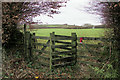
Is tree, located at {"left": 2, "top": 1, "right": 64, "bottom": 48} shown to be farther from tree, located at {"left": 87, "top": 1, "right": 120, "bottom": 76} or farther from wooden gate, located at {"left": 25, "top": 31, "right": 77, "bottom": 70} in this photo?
tree, located at {"left": 87, "top": 1, "right": 120, "bottom": 76}

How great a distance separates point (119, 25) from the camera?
4.98 m

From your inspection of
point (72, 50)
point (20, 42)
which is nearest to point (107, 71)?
point (72, 50)

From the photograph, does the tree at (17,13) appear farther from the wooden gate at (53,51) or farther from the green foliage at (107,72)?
the green foliage at (107,72)

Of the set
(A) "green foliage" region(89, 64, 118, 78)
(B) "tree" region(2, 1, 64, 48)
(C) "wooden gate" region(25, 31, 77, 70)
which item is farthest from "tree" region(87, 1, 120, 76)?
(B) "tree" region(2, 1, 64, 48)

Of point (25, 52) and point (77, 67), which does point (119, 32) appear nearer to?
point (77, 67)

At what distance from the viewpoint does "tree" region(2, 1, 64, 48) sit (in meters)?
7.76

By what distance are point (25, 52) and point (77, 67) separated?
11.5 ft

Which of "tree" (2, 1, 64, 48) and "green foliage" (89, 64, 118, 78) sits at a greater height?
"tree" (2, 1, 64, 48)

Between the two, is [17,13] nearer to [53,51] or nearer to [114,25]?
[53,51]

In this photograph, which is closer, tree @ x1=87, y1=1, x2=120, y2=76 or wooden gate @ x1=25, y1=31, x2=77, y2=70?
tree @ x1=87, y1=1, x2=120, y2=76

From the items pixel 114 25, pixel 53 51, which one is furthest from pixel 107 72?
pixel 53 51

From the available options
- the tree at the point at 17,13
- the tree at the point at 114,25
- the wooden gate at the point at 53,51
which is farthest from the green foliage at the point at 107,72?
the tree at the point at 17,13

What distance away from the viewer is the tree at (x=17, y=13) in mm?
7755

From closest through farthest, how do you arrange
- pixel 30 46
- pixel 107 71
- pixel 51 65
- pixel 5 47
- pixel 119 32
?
pixel 119 32
pixel 107 71
pixel 51 65
pixel 30 46
pixel 5 47
